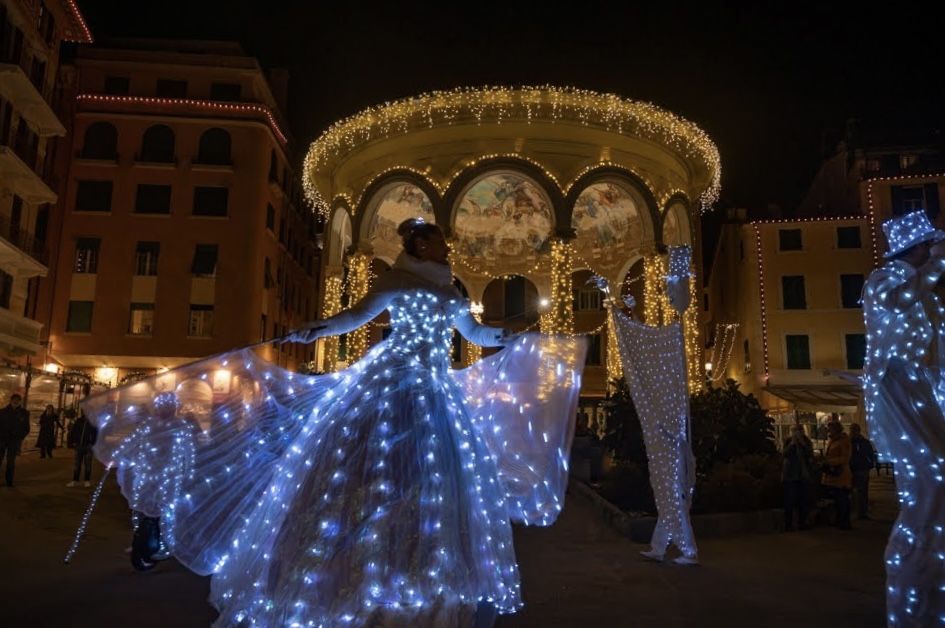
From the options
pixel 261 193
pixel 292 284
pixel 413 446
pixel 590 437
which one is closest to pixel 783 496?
pixel 590 437

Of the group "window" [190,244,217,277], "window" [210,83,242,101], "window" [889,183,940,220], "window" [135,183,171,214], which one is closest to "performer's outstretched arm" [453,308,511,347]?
"window" [190,244,217,277]

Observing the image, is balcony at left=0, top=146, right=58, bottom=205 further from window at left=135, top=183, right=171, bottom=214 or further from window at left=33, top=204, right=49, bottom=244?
window at left=135, top=183, right=171, bottom=214

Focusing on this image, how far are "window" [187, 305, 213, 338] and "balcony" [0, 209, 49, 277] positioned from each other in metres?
5.90

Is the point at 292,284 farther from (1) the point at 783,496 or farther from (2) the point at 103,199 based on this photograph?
(1) the point at 783,496

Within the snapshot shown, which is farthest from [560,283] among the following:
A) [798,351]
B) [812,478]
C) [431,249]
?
[798,351]

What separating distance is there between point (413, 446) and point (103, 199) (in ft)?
102

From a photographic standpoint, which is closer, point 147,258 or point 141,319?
point 141,319

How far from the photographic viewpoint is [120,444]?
5121mm

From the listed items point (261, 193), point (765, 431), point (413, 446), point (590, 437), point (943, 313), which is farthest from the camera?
point (261, 193)

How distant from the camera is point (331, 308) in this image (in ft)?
58.1

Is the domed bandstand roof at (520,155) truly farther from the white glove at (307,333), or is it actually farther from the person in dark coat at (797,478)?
the white glove at (307,333)

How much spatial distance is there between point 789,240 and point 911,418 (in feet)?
93.6

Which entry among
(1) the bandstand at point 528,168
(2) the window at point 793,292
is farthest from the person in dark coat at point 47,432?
(2) the window at point 793,292

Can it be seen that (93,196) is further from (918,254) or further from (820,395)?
(918,254)
